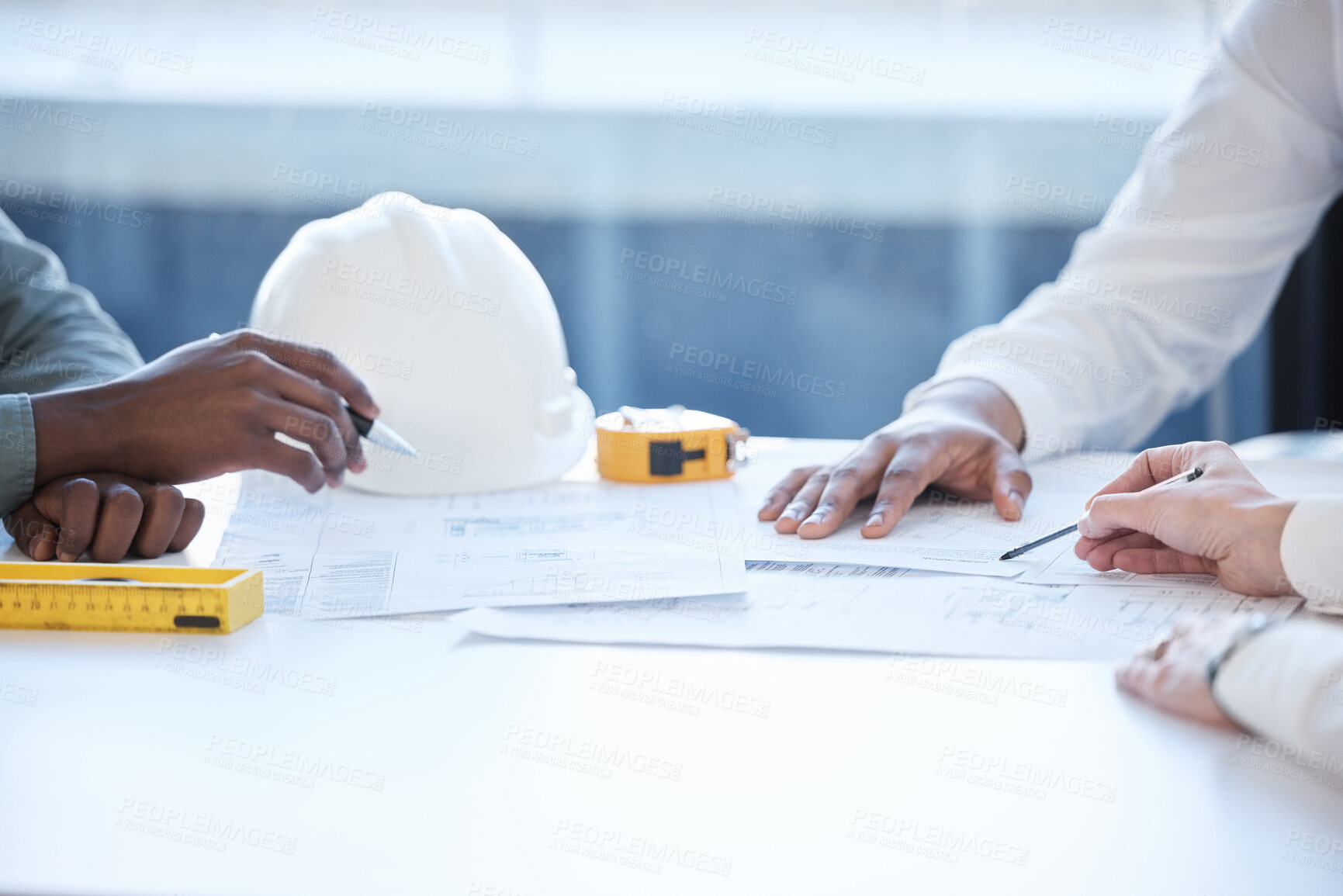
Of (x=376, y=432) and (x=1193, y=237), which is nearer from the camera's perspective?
(x=376, y=432)

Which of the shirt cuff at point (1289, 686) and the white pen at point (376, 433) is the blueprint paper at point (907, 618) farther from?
the white pen at point (376, 433)

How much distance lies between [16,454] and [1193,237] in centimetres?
125

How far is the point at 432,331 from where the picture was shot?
101 centimetres

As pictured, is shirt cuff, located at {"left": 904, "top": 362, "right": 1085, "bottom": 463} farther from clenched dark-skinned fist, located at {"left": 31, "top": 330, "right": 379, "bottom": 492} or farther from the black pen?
clenched dark-skinned fist, located at {"left": 31, "top": 330, "right": 379, "bottom": 492}

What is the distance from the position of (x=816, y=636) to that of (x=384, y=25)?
7.94ft

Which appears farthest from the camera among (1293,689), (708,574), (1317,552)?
(708,574)

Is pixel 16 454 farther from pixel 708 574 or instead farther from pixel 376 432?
pixel 708 574

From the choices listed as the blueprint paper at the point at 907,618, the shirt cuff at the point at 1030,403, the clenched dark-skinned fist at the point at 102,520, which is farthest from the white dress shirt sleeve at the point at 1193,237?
the clenched dark-skinned fist at the point at 102,520

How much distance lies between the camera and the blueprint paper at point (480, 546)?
746 millimetres

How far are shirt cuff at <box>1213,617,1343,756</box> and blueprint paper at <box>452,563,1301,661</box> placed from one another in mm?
112

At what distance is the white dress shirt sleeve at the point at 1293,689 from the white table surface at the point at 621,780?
0.06 feet

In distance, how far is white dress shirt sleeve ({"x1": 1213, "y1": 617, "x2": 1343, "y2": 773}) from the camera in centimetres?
46

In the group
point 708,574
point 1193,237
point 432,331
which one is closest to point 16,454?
point 432,331

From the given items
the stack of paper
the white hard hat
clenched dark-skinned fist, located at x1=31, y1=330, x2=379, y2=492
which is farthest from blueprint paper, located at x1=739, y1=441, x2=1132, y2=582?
clenched dark-skinned fist, located at x1=31, y1=330, x2=379, y2=492
